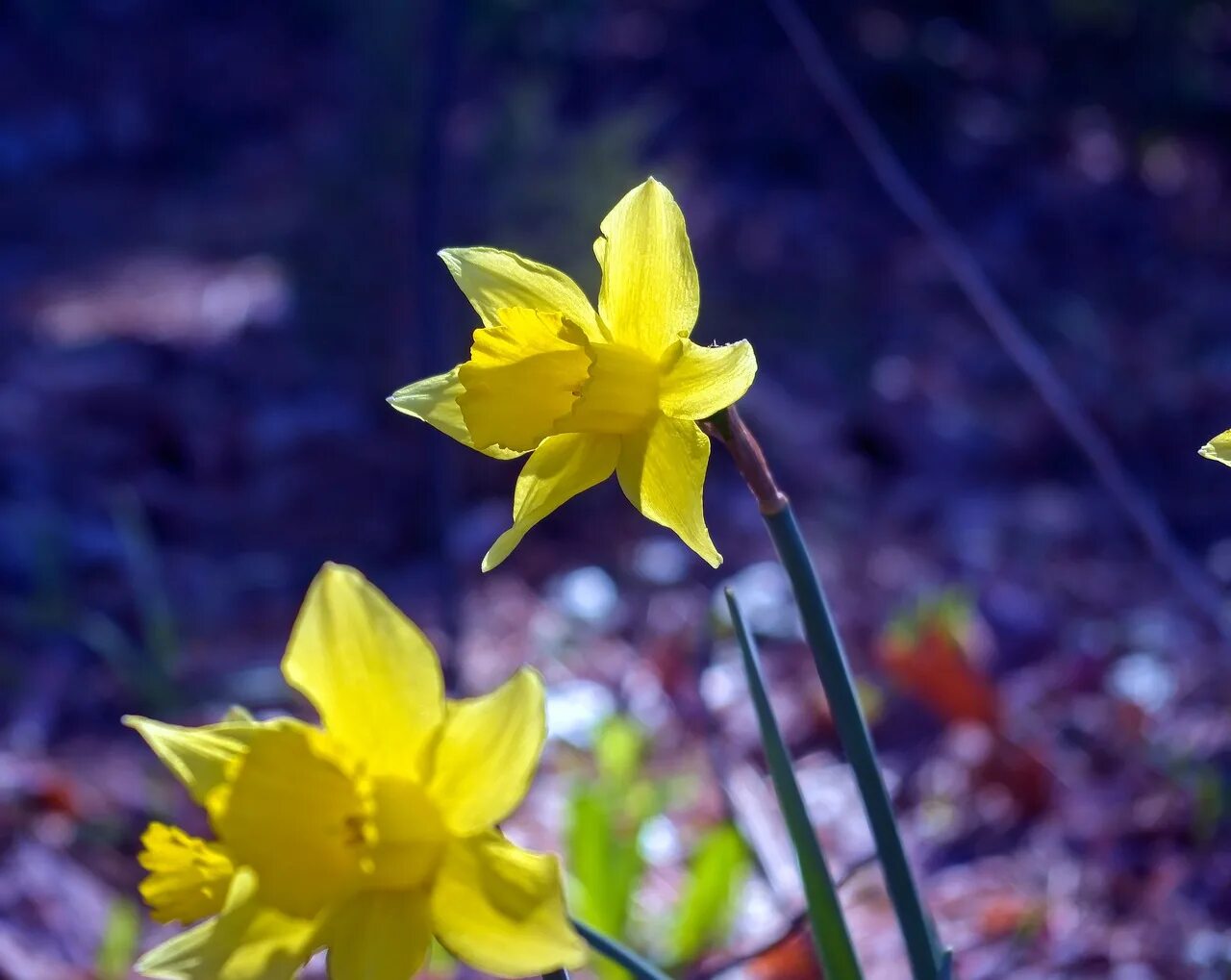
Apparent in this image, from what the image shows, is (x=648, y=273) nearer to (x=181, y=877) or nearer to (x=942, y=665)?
(x=181, y=877)

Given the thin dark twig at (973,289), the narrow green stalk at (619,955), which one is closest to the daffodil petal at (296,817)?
the narrow green stalk at (619,955)

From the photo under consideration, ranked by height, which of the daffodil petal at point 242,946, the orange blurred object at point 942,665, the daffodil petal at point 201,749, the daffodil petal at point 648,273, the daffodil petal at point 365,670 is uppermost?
the orange blurred object at point 942,665

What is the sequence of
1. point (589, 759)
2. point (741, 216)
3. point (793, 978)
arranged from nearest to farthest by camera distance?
1. point (793, 978)
2. point (589, 759)
3. point (741, 216)

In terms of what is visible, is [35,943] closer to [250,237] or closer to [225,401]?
[225,401]

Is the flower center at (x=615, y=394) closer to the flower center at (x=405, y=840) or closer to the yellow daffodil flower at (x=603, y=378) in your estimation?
the yellow daffodil flower at (x=603, y=378)

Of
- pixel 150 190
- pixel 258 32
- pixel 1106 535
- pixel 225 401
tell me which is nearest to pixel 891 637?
pixel 1106 535

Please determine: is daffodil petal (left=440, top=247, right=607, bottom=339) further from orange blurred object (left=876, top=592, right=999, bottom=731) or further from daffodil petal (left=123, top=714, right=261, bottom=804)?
orange blurred object (left=876, top=592, right=999, bottom=731)
